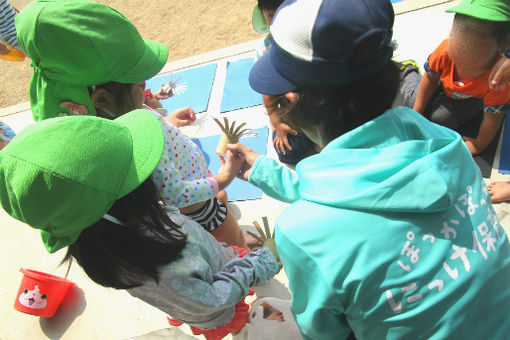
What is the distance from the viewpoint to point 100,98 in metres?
1.43

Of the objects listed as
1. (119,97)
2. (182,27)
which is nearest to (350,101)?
(119,97)

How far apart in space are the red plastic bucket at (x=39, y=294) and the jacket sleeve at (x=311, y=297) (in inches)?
64.9

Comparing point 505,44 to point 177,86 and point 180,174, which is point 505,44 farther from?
point 177,86

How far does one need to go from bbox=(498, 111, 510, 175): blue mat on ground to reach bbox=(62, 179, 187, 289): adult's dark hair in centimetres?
187

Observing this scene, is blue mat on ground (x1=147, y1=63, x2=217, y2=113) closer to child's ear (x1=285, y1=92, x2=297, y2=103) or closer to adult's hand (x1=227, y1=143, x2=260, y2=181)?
adult's hand (x1=227, y1=143, x2=260, y2=181)

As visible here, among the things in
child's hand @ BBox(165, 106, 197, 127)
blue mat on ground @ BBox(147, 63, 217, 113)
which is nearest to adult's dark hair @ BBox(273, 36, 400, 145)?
child's hand @ BBox(165, 106, 197, 127)

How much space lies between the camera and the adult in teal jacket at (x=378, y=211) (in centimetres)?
69

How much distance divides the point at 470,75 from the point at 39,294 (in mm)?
2668

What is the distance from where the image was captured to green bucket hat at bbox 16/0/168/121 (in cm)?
121

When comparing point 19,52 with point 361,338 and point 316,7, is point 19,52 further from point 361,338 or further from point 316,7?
point 361,338

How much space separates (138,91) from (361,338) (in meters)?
1.36

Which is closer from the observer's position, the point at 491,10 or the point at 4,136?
the point at 491,10

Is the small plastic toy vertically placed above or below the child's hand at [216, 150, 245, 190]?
below

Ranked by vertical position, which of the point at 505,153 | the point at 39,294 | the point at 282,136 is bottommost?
the point at 39,294
